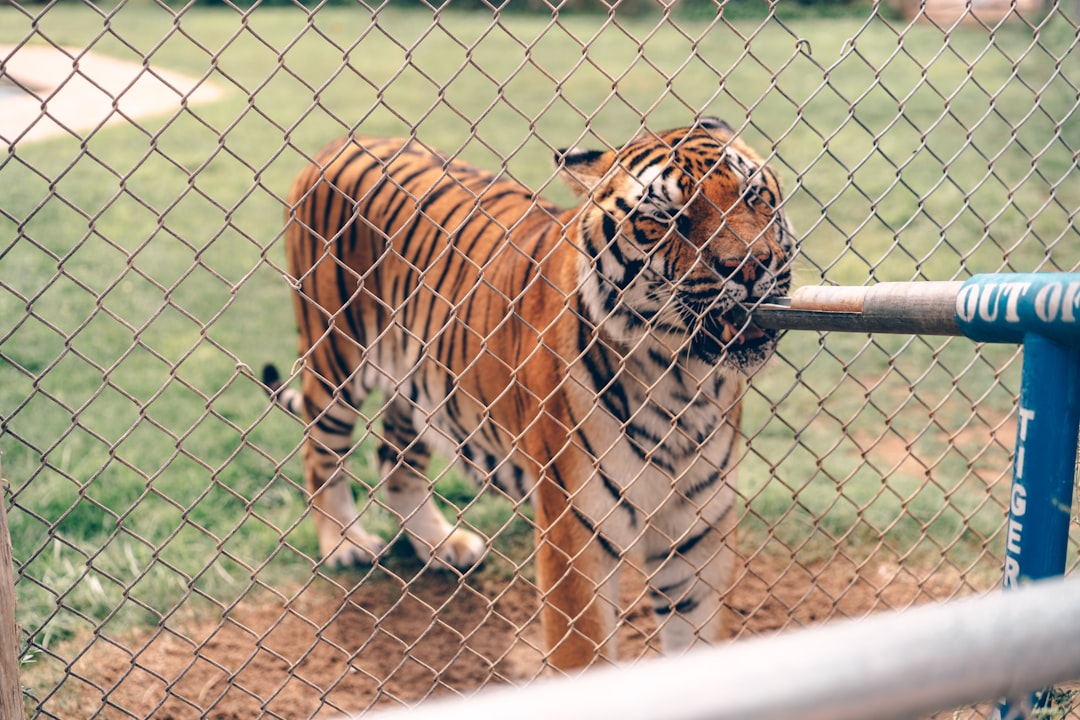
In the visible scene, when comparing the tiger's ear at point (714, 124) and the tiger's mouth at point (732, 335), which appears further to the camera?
the tiger's ear at point (714, 124)

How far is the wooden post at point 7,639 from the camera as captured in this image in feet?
4.91

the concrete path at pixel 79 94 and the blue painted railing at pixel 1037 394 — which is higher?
the blue painted railing at pixel 1037 394

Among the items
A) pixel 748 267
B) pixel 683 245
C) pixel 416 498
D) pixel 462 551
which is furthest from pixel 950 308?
pixel 416 498

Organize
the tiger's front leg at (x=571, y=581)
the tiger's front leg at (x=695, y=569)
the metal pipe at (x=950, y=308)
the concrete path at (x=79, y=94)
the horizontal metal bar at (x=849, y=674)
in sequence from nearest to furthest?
1. the horizontal metal bar at (x=849, y=674)
2. the metal pipe at (x=950, y=308)
3. the tiger's front leg at (x=571, y=581)
4. the tiger's front leg at (x=695, y=569)
5. the concrete path at (x=79, y=94)

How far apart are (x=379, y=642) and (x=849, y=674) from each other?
2622mm

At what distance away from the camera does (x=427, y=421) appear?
225 centimetres

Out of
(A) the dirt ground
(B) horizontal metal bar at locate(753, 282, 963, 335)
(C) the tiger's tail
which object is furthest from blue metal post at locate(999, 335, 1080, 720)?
(C) the tiger's tail

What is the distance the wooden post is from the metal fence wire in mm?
51

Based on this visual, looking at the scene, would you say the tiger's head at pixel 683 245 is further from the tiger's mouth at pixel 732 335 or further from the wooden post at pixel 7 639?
the wooden post at pixel 7 639

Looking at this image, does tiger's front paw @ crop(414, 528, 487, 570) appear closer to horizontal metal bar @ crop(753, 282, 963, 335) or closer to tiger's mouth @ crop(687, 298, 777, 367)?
tiger's mouth @ crop(687, 298, 777, 367)

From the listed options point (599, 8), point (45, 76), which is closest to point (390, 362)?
point (45, 76)

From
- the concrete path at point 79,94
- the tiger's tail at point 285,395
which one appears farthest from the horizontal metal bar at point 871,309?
the concrete path at point 79,94

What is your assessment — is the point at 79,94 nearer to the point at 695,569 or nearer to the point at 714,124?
the point at 714,124

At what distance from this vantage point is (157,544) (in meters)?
3.40
